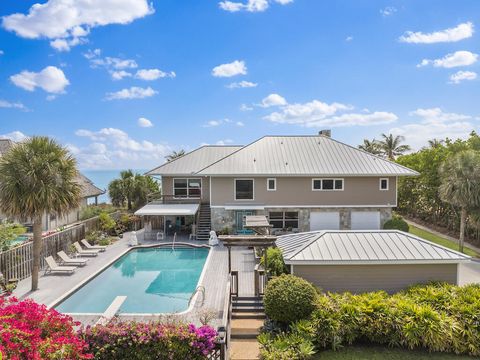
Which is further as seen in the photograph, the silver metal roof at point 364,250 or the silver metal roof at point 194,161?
the silver metal roof at point 194,161

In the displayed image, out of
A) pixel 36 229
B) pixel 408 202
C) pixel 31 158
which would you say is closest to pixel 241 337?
pixel 36 229


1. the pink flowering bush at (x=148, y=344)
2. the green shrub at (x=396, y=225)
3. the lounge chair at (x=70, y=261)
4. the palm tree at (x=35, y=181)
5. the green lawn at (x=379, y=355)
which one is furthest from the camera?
the green shrub at (x=396, y=225)

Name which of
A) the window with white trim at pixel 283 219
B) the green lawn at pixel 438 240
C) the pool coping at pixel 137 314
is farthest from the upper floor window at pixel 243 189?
the green lawn at pixel 438 240

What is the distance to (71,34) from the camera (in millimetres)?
18859

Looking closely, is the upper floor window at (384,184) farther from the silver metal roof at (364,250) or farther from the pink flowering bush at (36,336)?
the pink flowering bush at (36,336)

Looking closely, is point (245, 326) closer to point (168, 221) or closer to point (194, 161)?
point (168, 221)

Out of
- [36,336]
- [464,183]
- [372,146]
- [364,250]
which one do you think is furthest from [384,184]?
[372,146]

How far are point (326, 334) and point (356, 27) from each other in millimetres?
19337

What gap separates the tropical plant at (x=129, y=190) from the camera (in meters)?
37.6

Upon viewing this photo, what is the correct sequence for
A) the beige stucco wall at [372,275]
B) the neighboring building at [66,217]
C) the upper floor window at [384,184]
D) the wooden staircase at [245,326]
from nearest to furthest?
1. the wooden staircase at [245,326]
2. the beige stucco wall at [372,275]
3. the upper floor window at [384,184]
4. the neighboring building at [66,217]

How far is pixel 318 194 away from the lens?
92.2 ft

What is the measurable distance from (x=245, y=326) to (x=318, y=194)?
57.0ft

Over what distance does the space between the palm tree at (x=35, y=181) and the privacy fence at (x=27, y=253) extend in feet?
5.78

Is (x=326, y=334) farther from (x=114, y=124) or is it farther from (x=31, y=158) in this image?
(x=114, y=124)
